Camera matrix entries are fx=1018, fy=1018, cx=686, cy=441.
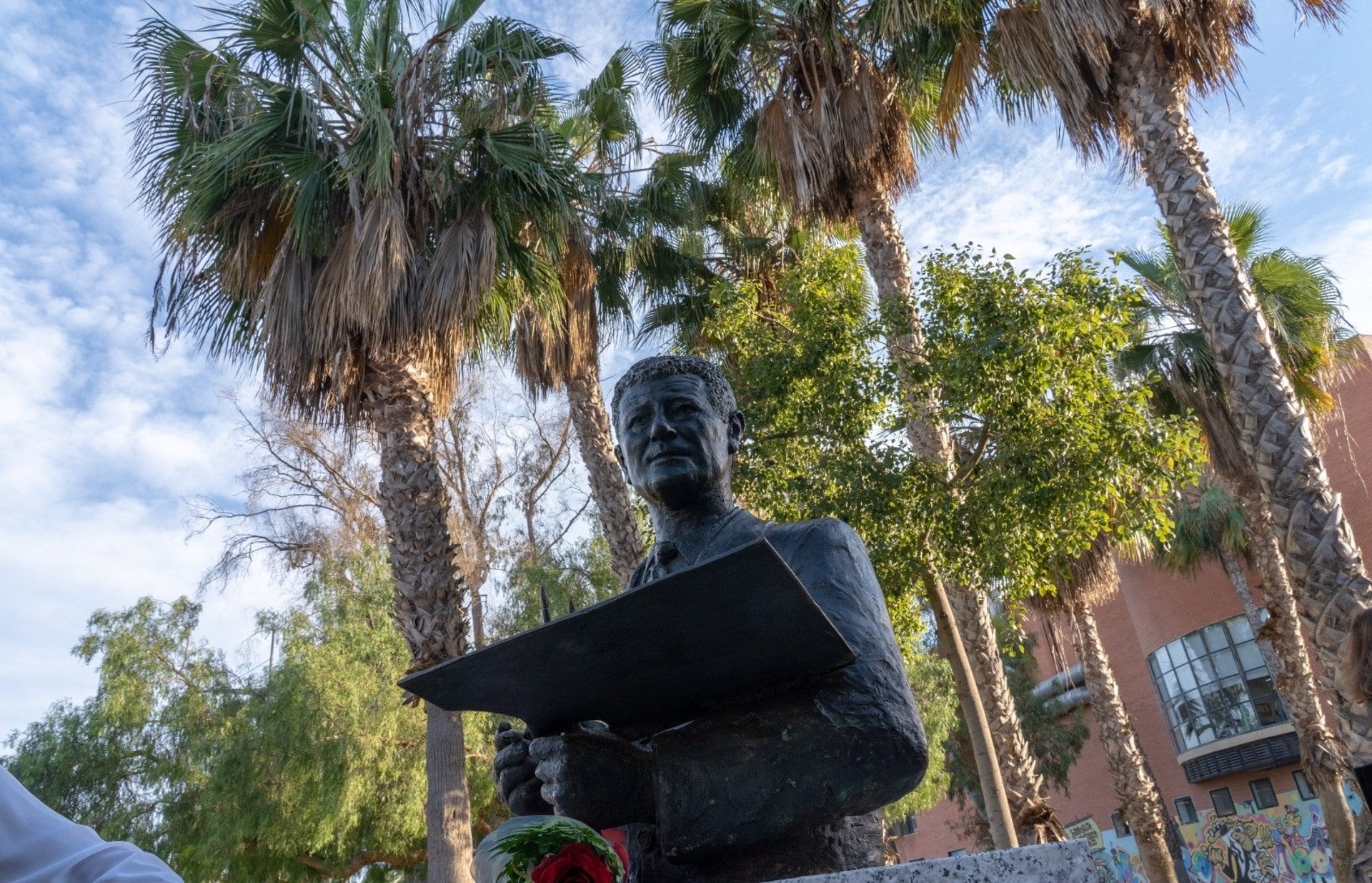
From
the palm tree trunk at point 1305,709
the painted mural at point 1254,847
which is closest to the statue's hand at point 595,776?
the palm tree trunk at point 1305,709

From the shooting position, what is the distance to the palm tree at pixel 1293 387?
12.4 meters

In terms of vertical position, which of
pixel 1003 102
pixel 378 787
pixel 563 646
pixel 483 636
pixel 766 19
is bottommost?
pixel 563 646

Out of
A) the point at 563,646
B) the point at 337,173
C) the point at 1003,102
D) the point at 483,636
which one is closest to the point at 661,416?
the point at 563,646

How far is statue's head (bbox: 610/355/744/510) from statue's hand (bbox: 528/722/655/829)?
639mm

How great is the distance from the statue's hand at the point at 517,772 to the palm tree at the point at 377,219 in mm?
5909

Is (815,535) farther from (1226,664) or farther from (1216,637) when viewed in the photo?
(1216,637)

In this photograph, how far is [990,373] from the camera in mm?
8953

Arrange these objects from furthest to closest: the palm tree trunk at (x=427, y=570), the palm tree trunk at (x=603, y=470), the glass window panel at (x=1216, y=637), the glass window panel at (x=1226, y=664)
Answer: the glass window panel at (x=1216, y=637), the glass window panel at (x=1226, y=664), the palm tree trunk at (x=603, y=470), the palm tree trunk at (x=427, y=570)

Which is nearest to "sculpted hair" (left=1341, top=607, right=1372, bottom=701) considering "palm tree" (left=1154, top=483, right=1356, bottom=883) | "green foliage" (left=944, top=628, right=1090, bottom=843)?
"palm tree" (left=1154, top=483, right=1356, bottom=883)

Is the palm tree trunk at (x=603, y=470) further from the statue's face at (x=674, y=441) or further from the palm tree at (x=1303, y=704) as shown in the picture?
the statue's face at (x=674, y=441)

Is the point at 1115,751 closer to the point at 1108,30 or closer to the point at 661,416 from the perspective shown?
the point at 1108,30

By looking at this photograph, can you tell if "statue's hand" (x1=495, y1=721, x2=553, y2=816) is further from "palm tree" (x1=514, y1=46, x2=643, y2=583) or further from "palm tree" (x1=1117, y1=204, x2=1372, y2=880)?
"palm tree" (x1=1117, y1=204, x2=1372, y2=880)

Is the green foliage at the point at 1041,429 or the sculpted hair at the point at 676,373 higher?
the green foliage at the point at 1041,429

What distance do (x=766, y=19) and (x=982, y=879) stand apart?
11.1 metres
